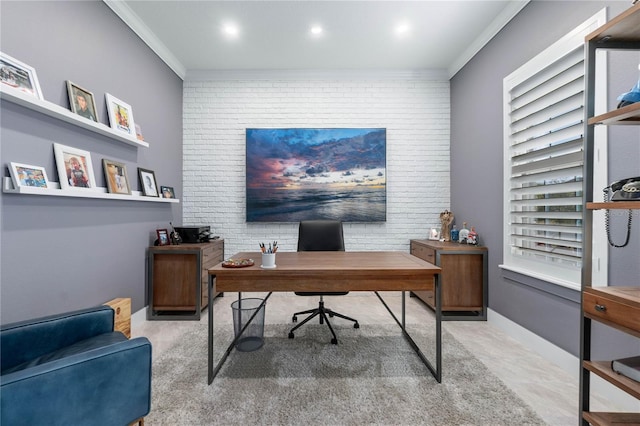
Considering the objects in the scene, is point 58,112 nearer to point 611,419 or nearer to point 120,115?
point 120,115

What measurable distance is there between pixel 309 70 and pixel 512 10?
2.29 meters

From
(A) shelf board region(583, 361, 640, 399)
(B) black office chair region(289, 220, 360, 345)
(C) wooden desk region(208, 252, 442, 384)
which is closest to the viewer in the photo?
(A) shelf board region(583, 361, 640, 399)

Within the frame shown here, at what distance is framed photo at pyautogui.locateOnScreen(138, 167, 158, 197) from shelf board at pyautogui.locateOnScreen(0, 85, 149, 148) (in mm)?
403

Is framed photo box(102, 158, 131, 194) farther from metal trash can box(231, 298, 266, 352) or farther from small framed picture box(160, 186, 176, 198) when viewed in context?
metal trash can box(231, 298, 266, 352)

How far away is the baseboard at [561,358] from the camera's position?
5.29 feet

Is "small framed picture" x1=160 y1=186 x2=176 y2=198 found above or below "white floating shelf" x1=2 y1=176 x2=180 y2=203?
above

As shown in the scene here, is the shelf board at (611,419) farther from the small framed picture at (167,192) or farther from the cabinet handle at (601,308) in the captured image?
the small framed picture at (167,192)

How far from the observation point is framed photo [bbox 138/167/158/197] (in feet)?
9.53

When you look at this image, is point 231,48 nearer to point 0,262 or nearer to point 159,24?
point 159,24

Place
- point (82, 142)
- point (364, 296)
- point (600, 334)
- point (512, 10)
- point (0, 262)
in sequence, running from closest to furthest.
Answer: point (0, 262) < point (600, 334) < point (82, 142) < point (512, 10) < point (364, 296)

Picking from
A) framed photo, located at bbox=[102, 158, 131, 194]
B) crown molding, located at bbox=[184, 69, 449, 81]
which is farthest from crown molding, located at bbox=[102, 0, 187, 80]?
framed photo, located at bbox=[102, 158, 131, 194]

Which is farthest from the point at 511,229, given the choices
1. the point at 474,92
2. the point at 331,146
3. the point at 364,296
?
the point at 331,146

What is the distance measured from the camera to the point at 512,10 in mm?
2561

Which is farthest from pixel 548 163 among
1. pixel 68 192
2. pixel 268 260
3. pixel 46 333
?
pixel 68 192
